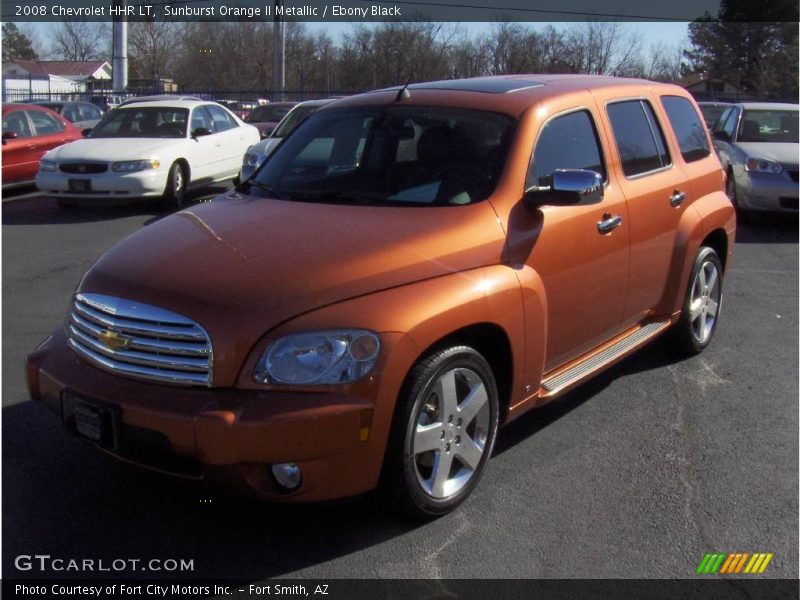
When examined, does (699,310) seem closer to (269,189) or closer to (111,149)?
(269,189)

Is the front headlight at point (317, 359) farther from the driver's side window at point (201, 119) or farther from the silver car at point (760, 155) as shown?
the driver's side window at point (201, 119)

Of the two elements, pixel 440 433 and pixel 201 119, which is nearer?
pixel 440 433

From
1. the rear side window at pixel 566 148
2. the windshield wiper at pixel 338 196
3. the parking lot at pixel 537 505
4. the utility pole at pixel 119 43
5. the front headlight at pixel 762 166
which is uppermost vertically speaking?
the utility pole at pixel 119 43

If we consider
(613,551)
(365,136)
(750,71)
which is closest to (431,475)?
(613,551)

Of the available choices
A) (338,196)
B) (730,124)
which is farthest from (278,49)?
(338,196)

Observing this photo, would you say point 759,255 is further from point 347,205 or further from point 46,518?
point 46,518

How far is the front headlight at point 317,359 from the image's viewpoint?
328 cm

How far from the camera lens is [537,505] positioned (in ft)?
13.0

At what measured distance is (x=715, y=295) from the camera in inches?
245

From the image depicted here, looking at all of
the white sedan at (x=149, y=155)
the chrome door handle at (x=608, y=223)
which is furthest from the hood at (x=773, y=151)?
the chrome door handle at (x=608, y=223)

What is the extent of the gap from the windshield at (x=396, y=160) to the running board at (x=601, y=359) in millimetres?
1022

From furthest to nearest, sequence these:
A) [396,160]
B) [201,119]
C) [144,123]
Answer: [201,119], [144,123], [396,160]

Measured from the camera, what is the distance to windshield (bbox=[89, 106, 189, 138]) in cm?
1306

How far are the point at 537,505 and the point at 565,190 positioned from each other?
144 centimetres
